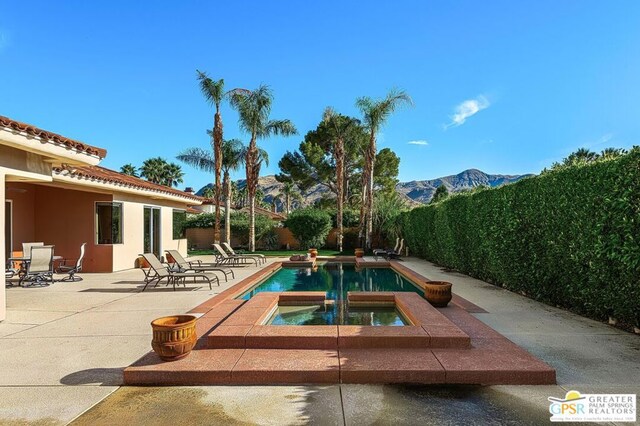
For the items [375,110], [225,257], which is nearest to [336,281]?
[225,257]

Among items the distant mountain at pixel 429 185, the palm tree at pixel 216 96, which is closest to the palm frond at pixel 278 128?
the palm tree at pixel 216 96

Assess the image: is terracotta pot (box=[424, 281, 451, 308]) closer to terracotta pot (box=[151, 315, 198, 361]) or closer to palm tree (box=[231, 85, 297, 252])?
terracotta pot (box=[151, 315, 198, 361])

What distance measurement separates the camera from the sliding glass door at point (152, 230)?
17.5 meters

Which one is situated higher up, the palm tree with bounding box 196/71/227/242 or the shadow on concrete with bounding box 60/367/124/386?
the palm tree with bounding box 196/71/227/242

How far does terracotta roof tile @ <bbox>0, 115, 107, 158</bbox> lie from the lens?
6760mm

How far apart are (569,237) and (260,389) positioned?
6665mm

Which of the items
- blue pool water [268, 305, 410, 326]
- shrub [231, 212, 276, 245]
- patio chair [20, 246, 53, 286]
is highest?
shrub [231, 212, 276, 245]

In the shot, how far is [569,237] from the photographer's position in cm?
752

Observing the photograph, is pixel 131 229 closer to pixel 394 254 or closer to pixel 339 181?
pixel 394 254

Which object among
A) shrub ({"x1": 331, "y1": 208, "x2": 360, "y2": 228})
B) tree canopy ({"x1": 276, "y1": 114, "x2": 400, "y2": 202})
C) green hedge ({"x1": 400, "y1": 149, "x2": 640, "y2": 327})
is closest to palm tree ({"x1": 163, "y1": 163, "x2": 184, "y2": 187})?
tree canopy ({"x1": 276, "y1": 114, "x2": 400, "y2": 202})

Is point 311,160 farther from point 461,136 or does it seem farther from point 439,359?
point 439,359

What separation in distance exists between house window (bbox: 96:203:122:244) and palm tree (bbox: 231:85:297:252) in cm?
1104

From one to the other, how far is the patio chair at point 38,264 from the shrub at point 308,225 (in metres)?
17.3

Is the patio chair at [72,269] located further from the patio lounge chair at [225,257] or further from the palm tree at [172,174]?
the palm tree at [172,174]
